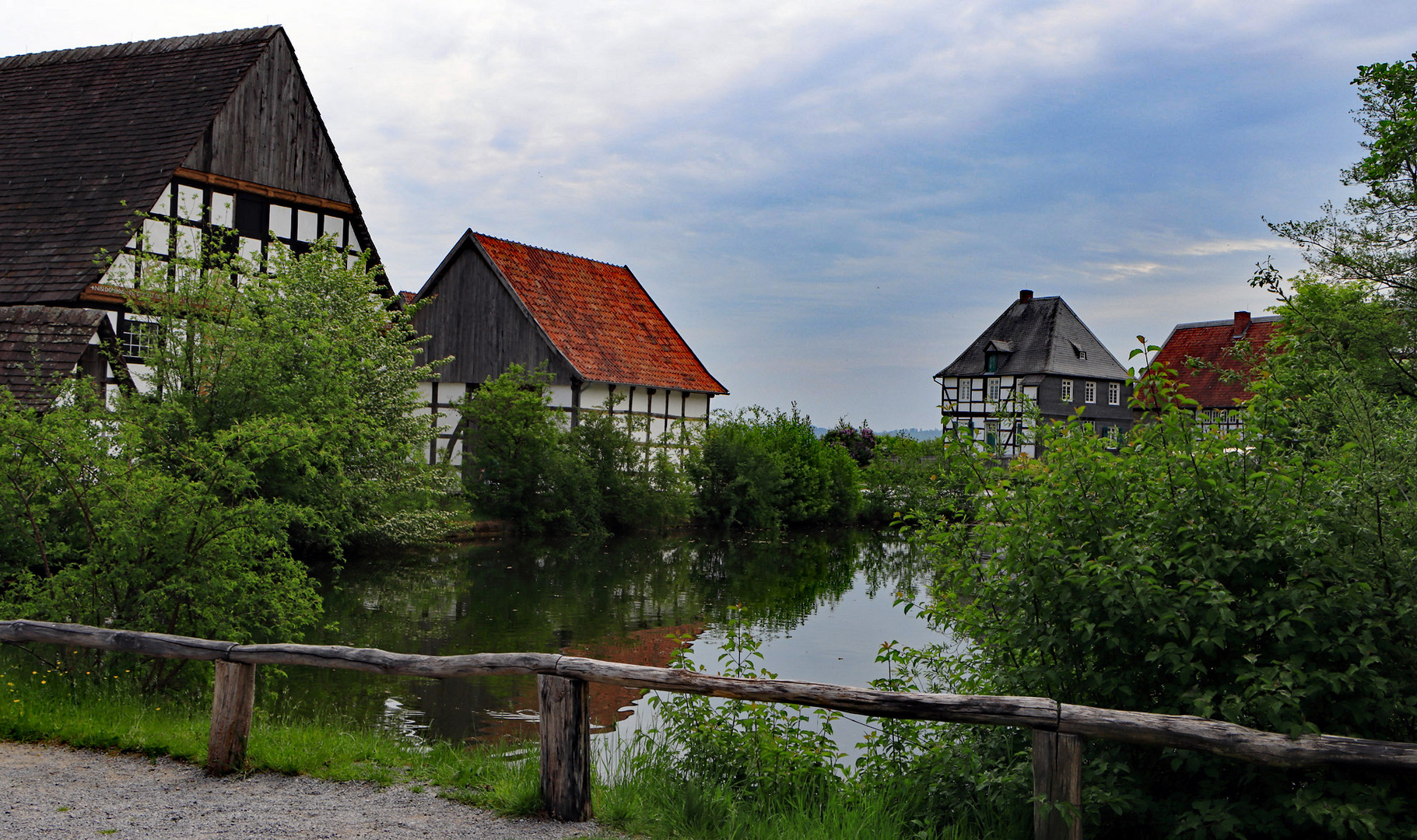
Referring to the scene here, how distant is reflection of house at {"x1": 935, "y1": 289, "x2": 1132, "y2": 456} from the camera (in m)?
48.7

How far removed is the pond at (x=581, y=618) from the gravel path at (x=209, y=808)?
2212 mm

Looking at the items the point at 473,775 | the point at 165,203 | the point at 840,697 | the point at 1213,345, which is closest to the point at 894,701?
the point at 840,697

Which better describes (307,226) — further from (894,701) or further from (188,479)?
(894,701)

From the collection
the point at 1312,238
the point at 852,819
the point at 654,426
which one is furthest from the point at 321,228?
the point at 852,819

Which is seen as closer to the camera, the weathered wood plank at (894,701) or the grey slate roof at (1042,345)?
the weathered wood plank at (894,701)

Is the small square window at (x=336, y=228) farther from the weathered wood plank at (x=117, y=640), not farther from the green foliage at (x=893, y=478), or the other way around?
the weathered wood plank at (x=117, y=640)

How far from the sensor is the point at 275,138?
22.4 m

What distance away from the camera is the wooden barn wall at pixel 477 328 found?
3014 centimetres

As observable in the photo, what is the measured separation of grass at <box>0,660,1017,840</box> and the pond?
4.57 ft

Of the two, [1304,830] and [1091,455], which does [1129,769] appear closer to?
[1304,830]

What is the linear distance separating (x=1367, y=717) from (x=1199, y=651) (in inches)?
27.1

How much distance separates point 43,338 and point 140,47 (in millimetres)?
9338

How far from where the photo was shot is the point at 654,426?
32.6 meters

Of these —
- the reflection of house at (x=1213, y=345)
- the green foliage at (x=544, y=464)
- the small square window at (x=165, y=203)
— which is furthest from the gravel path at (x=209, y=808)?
the reflection of house at (x=1213, y=345)
